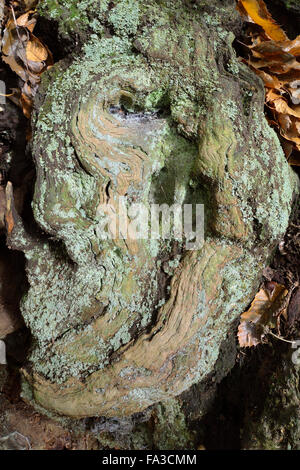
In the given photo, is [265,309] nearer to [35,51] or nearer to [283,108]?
[283,108]

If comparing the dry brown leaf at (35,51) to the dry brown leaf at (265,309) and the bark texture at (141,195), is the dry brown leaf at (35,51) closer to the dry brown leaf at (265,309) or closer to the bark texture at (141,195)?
the bark texture at (141,195)

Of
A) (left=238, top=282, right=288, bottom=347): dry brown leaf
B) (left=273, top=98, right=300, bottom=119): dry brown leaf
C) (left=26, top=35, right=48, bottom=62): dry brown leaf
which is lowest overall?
(left=238, top=282, right=288, bottom=347): dry brown leaf

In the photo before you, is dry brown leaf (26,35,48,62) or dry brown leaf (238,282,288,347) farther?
dry brown leaf (238,282,288,347)

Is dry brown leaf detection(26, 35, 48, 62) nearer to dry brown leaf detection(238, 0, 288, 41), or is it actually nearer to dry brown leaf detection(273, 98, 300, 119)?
dry brown leaf detection(238, 0, 288, 41)

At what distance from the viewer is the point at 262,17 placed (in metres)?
1.72

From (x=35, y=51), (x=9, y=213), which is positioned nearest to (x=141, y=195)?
(x=9, y=213)

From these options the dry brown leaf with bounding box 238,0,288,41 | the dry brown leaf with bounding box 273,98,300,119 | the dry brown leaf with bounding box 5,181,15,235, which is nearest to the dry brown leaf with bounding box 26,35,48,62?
the dry brown leaf with bounding box 5,181,15,235

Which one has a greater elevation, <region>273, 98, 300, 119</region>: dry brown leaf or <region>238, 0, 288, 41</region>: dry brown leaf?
<region>238, 0, 288, 41</region>: dry brown leaf

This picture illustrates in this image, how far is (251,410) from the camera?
1934 mm

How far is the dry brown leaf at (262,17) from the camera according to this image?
1.69 meters

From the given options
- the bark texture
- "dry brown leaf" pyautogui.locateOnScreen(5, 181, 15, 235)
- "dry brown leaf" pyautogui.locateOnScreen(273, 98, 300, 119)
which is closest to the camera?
the bark texture

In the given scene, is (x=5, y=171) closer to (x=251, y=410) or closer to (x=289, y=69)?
(x=289, y=69)

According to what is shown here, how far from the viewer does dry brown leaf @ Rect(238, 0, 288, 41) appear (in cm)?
169

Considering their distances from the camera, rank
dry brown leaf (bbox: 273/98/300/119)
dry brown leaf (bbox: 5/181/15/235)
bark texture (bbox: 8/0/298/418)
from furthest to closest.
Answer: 1. dry brown leaf (bbox: 273/98/300/119)
2. dry brown leaf (bbox: 5/181/15/235)
3. bark texture (bbox: 8/0/298/418)
